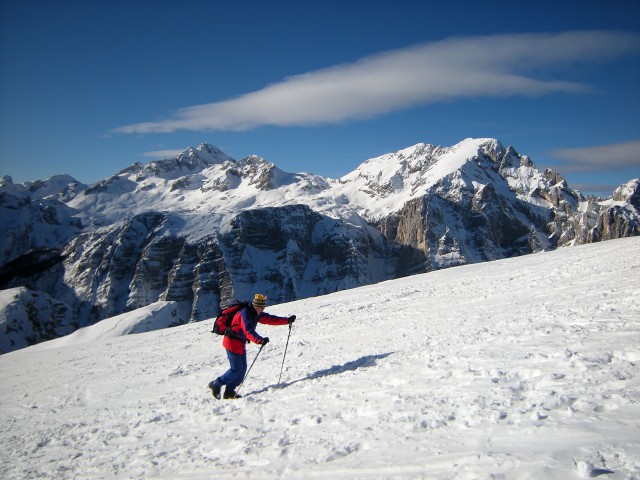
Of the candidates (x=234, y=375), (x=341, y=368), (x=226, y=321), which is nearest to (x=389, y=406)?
(x=341, y=368)

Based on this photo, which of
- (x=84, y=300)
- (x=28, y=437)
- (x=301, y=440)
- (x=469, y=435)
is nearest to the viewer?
(x=469, y=435)

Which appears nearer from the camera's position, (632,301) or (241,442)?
(241,442)

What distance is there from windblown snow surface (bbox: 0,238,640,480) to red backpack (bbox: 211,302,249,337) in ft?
4.73

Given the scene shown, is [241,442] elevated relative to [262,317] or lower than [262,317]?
lower

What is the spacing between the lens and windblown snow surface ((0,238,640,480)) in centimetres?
529

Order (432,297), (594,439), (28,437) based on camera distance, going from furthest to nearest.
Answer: (432,297)
(28,437)
(594,439)

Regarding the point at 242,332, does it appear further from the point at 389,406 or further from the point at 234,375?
the point at 389,406

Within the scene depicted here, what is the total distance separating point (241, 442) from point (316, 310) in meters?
15.3

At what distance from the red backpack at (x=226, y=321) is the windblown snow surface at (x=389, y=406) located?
1.44m

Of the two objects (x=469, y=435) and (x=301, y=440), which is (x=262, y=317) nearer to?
(x=301, y=440)

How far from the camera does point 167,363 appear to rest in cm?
1501

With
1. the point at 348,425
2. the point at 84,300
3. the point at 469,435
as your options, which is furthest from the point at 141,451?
the point at 84,300

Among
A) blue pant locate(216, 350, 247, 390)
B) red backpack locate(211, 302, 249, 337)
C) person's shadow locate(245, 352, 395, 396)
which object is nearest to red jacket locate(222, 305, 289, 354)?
red backpack locate(211, 302, 249, 337)

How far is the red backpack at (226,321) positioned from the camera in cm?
986
